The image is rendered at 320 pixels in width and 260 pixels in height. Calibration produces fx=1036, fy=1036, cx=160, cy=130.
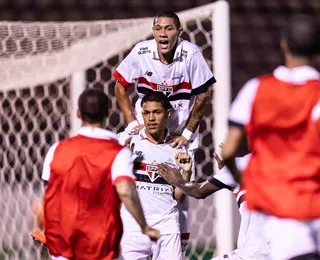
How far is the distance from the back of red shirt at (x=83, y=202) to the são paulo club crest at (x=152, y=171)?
1.49 meters

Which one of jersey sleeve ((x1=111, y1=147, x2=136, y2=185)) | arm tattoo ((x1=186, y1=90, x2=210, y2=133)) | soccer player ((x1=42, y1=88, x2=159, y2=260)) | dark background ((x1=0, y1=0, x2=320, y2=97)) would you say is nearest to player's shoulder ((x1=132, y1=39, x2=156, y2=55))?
arm tattoo ((x1=186, y1=90, x2=210, y2=133))

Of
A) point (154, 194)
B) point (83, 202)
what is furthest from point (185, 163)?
point (83, 202)

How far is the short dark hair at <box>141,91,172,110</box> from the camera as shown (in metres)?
6.85

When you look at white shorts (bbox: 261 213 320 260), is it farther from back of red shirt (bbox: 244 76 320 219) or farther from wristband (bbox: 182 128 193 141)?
wristband (bbox: 182 128 193 141)

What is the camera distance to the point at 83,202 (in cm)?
537

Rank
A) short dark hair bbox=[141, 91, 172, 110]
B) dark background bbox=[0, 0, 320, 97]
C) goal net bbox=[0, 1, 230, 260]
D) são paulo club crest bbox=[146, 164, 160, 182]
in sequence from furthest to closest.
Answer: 1. dark background bbox=[0, 0, 320, 97]
2. goal net bbox=[0, 1, 230, 260]
3. são paulo club crest bbox=[146, 164, 160, 182]
4. short dark hair bbox=[141, 91, 172, 110]

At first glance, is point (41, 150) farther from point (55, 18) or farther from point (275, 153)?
point (275, 153)

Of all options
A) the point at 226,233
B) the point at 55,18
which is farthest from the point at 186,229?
the point at 55,18

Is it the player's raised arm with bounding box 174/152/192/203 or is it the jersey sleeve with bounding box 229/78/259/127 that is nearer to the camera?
the jersey sleeve with bounding box 229/78/259/127

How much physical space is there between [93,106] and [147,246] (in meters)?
1.94

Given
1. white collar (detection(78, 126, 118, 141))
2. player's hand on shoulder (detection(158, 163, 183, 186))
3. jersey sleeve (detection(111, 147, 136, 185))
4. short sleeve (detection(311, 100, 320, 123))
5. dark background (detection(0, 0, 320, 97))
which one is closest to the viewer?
short sleeve (detection(311, 100, 320, 123))

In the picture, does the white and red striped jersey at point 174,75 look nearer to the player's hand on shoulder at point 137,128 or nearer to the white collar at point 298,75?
the player's hand on shoulder at point 137,128

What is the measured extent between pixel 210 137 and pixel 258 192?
290 inches

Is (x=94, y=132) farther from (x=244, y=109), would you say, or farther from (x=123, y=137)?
(x=123, y=137)
